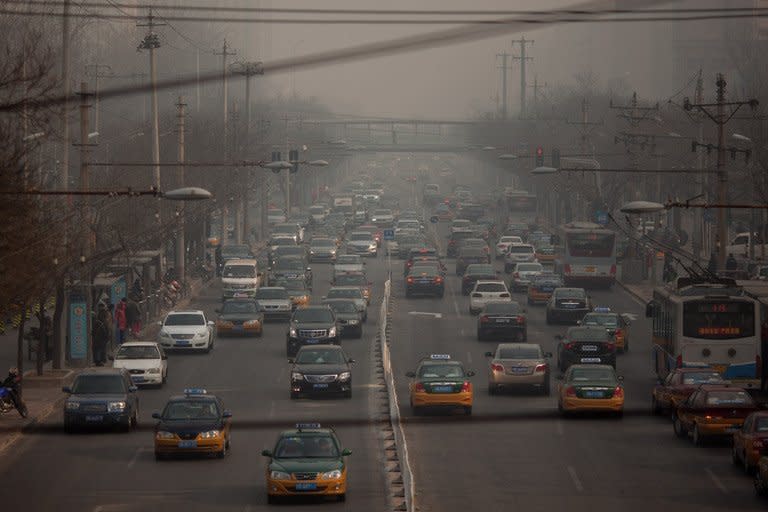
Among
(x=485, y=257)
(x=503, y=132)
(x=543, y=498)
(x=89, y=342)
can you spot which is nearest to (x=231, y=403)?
(x=89, y=342)

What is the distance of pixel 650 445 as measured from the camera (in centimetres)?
3672

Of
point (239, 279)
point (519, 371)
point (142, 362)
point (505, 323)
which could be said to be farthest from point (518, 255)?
point (519, 371)

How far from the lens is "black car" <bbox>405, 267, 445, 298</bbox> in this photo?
255 feet

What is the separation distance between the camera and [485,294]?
70.3 metres

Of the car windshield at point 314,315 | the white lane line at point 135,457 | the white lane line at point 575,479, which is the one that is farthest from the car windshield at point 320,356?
the white lane line at point 575,479

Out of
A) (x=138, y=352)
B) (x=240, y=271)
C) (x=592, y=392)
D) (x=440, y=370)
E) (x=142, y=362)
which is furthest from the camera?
(x=240, y=271)

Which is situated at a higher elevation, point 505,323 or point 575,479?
point 505,323

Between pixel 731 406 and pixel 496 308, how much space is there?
2497 cm

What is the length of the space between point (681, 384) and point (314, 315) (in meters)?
19.4

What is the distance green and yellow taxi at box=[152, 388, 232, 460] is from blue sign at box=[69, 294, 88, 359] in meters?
15.3

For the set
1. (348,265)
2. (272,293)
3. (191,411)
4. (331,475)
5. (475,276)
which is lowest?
(331,475)

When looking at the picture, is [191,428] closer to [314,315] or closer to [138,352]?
[138,352]

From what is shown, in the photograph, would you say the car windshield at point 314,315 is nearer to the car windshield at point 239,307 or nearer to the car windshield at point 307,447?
the car windshield at point 239,307

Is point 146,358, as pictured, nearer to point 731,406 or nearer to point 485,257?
point 731,406
